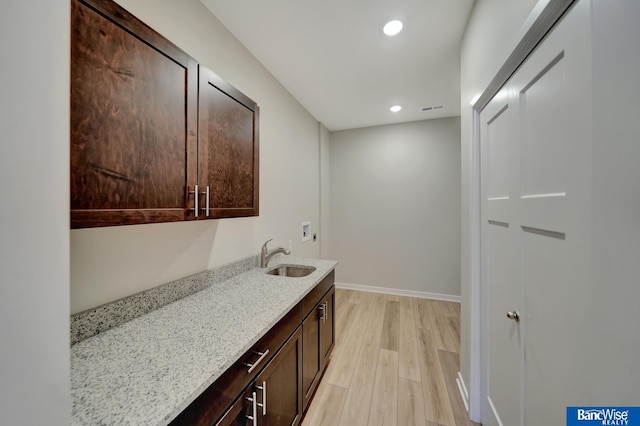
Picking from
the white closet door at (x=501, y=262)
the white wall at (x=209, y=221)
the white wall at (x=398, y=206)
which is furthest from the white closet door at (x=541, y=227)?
the white wall at (x=398, y=206)

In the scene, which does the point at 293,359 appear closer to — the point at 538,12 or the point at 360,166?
the point at 538,12

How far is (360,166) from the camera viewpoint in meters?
3.79

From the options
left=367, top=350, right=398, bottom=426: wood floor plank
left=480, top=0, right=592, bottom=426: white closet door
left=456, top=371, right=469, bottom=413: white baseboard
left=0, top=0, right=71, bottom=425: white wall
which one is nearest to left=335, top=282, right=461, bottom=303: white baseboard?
left=367, top=350, right=398, bottom=426: wood floor plank

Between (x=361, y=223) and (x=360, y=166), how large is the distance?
37.5 inches

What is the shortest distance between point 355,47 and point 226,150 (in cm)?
142

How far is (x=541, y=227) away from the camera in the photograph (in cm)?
84

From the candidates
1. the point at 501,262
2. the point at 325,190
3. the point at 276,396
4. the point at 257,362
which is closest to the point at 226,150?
the point at 257,362

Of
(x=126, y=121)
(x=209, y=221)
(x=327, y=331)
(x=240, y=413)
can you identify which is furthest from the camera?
(x=327, y=331)

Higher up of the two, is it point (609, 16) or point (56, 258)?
point (609, 16)

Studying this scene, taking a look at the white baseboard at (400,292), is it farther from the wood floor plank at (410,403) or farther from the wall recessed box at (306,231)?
the wood floor plank at (410,403)

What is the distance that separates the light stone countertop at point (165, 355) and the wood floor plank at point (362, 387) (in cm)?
97

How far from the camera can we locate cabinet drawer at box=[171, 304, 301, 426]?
689mm

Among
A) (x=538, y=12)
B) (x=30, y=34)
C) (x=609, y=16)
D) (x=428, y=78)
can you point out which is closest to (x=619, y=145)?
(x=609, y=16)

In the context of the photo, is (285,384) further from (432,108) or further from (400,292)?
(432,108)
